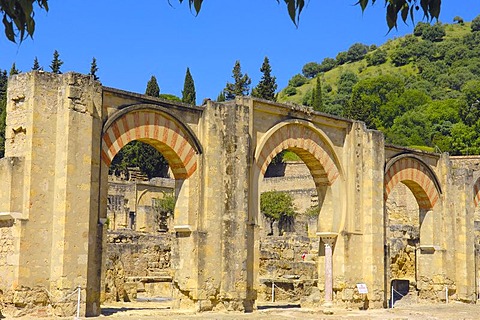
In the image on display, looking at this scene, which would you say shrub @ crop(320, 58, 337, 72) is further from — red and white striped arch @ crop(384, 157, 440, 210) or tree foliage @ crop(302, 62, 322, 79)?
red and white striped arch @ crop(384, 157, 440, 210)

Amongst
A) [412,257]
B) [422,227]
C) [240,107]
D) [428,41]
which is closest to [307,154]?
[240,107]

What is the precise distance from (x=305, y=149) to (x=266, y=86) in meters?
32.3

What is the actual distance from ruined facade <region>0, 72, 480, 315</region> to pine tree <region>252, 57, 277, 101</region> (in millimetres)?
28380

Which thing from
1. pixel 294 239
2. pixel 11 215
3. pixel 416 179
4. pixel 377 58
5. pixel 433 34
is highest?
pixel 433 34

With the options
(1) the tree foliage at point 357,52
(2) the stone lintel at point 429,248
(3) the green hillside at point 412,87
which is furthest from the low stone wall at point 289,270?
(1) the tree foliage at point 357,52

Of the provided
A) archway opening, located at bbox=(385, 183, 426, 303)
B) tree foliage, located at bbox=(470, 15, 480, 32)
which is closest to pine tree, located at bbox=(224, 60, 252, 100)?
archway opening, located at bbox=(385, 183, 426, 303)

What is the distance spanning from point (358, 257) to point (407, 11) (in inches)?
542

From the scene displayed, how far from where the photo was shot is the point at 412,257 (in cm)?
2305

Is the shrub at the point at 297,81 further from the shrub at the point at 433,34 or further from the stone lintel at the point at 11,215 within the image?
the stone lintel at the point at 11,215

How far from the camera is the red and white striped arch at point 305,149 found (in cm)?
1580

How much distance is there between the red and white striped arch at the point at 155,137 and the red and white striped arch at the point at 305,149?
174cm

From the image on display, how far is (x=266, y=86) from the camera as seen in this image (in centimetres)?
4853

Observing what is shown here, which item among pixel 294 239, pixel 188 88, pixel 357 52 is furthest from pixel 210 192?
pixel 357 52

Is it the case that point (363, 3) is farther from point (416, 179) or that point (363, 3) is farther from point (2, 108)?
point (2, 108)
